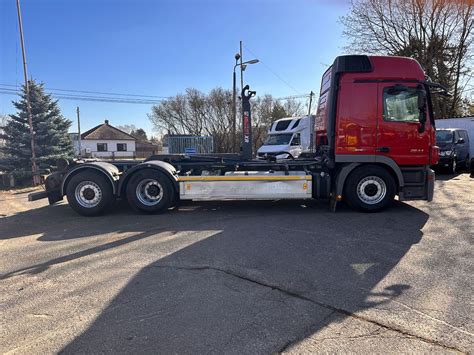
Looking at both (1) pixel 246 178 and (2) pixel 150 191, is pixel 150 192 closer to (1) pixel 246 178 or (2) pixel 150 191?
(2) pixel 150 191

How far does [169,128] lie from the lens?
47.2m

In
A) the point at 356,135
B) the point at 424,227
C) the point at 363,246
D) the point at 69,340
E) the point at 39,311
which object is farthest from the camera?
the point at 356,135

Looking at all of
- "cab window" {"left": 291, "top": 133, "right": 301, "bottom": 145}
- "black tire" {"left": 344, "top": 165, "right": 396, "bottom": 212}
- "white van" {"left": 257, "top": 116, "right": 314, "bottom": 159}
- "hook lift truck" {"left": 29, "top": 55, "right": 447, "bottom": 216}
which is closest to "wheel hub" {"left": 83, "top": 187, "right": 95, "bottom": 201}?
"hook lift truck" {"left": 29, "top": 55, "right": 447, "bottom": 216}

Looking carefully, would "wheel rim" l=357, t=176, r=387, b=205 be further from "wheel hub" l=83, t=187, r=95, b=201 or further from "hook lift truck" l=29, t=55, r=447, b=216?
"wheel hub" l=83, t=187, r=95, b=201

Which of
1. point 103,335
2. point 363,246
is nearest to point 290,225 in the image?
point 363,246

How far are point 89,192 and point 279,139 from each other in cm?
1249

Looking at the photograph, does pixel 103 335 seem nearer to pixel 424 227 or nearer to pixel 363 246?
pixel 363 246

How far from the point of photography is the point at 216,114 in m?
41.2

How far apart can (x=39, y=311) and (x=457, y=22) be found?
30.5 meters

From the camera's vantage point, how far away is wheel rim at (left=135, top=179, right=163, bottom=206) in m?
8.32

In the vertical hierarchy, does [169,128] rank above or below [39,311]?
above

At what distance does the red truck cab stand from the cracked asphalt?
1178mm

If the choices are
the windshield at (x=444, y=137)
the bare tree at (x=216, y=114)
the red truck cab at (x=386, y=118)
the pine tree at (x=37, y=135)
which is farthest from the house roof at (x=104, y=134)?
the red truck cab at (x=386, y=118)

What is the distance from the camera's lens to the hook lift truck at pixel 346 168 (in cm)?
804
